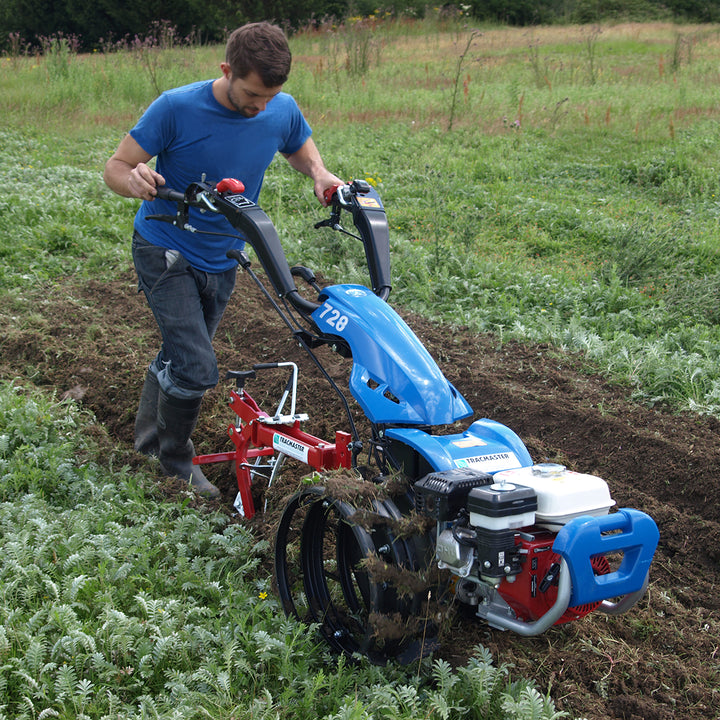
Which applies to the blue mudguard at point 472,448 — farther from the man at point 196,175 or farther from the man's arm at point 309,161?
the man's arm at point 309,161

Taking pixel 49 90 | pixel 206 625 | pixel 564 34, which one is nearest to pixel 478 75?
pixel 49 90

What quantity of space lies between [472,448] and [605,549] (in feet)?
1.69

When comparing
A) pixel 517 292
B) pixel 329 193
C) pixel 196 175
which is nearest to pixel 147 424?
pixel 196 175

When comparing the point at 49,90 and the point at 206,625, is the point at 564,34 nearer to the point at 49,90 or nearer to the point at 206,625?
the point at 49,90

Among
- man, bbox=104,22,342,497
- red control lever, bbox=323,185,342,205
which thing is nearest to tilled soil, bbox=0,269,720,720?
man, bbox=104,22,342,497

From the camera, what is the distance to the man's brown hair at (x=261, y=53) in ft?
9.77

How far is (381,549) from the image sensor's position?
2.27 meters

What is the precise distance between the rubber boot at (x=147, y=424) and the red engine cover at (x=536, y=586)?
8.15 feet

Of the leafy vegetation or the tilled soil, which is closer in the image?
the leafy vegetation

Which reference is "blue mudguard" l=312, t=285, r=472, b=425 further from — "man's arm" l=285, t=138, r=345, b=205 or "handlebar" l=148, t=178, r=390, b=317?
"man's arm" l=285, t=138, r=345, b=205

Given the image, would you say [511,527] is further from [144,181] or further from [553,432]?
[553,432]

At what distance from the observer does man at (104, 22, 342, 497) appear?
3.07 m

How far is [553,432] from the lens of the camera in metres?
3.99

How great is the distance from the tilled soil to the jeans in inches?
22.7
